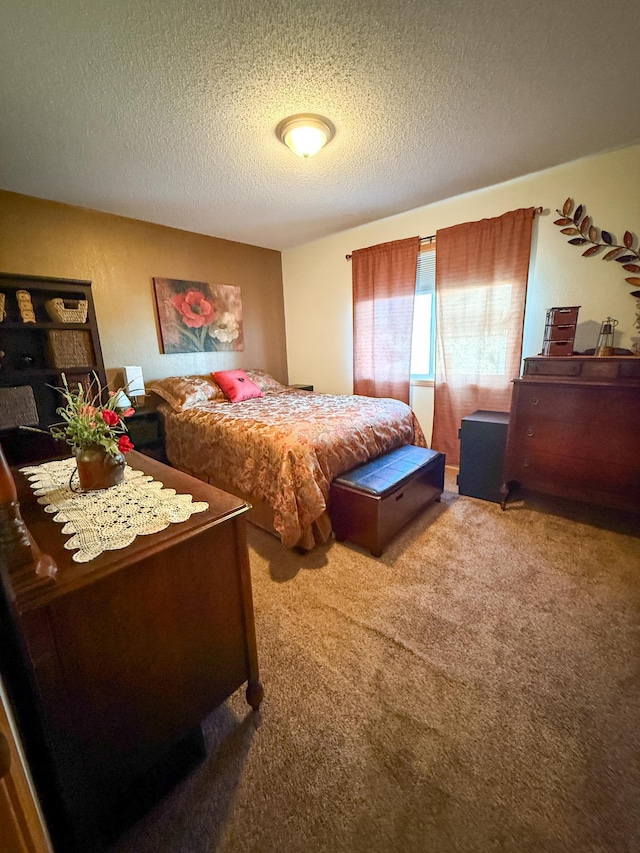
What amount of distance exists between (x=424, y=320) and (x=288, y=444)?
7.15ft

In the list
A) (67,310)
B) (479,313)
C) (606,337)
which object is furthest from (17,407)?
(606,337)

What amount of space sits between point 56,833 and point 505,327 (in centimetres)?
346

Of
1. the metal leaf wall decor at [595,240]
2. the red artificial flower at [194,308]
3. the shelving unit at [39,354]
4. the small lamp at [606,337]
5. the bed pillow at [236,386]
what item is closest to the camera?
the small lamp at [606,337]

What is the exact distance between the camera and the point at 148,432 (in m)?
3.25

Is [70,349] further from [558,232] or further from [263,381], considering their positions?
[558,232]

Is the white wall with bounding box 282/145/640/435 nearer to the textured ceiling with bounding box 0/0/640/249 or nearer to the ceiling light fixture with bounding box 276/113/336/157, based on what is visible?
the textured ceiling with bounding box 0/0/640/249

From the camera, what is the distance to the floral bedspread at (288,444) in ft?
6.52

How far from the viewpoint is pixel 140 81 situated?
1576 mm

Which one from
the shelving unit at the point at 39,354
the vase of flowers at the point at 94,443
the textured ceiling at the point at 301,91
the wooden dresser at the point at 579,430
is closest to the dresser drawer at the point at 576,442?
the wooden dresser at the point at 579,430

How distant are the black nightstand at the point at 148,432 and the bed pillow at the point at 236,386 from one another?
686 millimetres

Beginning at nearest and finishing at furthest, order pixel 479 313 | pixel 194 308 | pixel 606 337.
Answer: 1. pixel 606 337
2. pixel 479 313
3. pixel 194 308

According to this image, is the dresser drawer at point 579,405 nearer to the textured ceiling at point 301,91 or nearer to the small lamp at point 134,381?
the textured ceiling at point 301,91

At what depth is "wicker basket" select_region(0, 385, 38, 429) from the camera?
2.50m

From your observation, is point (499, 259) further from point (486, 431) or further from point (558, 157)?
point (486, 431)
